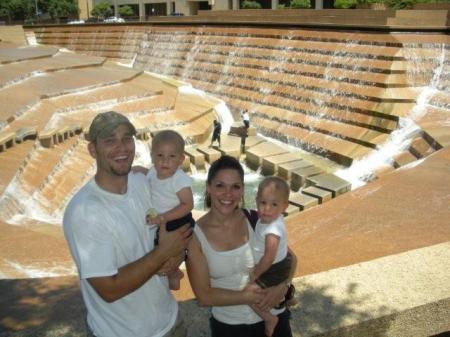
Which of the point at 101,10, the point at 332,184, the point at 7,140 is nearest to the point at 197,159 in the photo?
the point at 332,184

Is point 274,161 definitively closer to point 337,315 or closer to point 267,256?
point 337,315

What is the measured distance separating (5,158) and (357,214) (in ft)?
23.6

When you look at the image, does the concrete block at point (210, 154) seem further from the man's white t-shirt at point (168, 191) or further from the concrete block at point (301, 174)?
the man's white t-shirt at point (168, 191)

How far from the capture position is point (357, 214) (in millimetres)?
6793

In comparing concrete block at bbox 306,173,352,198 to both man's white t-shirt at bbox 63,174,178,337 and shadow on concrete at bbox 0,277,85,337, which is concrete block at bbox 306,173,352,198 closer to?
shadow on concrete at bbox 0,277,85,337

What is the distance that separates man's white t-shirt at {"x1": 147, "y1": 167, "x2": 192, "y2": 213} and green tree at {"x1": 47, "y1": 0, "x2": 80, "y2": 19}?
5741 cm

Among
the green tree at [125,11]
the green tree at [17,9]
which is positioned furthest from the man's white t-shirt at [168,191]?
the green tree at [17,9]

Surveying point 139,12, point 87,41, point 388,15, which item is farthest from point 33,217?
point 139,12

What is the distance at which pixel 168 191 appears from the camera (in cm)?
303

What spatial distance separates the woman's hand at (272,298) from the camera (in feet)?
7.81

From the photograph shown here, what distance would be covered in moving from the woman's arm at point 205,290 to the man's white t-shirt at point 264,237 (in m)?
0.21

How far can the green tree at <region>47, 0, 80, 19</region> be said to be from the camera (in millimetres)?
55562

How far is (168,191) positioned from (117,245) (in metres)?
0.99

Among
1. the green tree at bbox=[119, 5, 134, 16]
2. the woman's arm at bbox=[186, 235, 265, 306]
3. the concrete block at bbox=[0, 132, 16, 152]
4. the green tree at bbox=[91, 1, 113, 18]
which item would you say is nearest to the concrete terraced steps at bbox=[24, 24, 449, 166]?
the concrete block at bbox=[0, 132, 16, 152]
